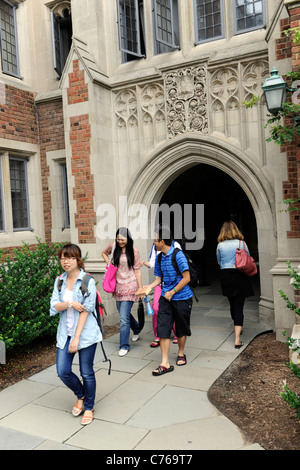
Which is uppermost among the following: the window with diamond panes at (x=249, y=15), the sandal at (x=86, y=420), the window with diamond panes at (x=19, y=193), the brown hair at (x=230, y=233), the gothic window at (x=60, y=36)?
the gothic window at (x=60, y=36)

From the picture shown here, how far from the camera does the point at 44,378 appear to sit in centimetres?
476

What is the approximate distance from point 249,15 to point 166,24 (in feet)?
4.80

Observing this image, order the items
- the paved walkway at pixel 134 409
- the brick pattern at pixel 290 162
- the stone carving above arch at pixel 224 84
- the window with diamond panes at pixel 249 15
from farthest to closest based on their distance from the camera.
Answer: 1. the stone carving above arch at pixel 224 84
2. the window with diamond panes at pixel 249 15
3. the brick pattern at pixel 290 162
4. the paved walkway at pixel 134 409

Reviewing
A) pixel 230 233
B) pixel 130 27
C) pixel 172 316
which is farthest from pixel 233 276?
pixel 130 27

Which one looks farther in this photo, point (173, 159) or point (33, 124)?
point (33, 124)

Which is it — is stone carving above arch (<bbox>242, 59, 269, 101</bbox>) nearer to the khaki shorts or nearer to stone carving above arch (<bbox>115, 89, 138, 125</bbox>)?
stone carving above arch (<bbox>115, 89, 138, 125</bbox>)

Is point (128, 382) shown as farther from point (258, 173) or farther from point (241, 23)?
point (241, 23)

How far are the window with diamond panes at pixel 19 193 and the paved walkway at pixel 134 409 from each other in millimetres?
3644

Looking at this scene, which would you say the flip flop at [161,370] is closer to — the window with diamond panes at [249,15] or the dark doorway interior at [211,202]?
the dark doorway interior at [211,202]

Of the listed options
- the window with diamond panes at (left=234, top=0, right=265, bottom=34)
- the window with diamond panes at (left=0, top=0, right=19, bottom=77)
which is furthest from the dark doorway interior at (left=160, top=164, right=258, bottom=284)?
the window with diamond panes at (left=0, top=0, right=19, bottom=77)

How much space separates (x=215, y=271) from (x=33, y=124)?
6.86 metres

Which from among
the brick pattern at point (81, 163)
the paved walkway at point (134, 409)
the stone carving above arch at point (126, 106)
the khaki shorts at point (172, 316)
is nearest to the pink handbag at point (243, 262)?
the khaki shorts at point (172, 316)

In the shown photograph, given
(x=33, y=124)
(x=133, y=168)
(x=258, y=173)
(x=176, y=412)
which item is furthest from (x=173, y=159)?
(x=176, y=412)

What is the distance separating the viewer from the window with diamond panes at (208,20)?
6.68 meters
